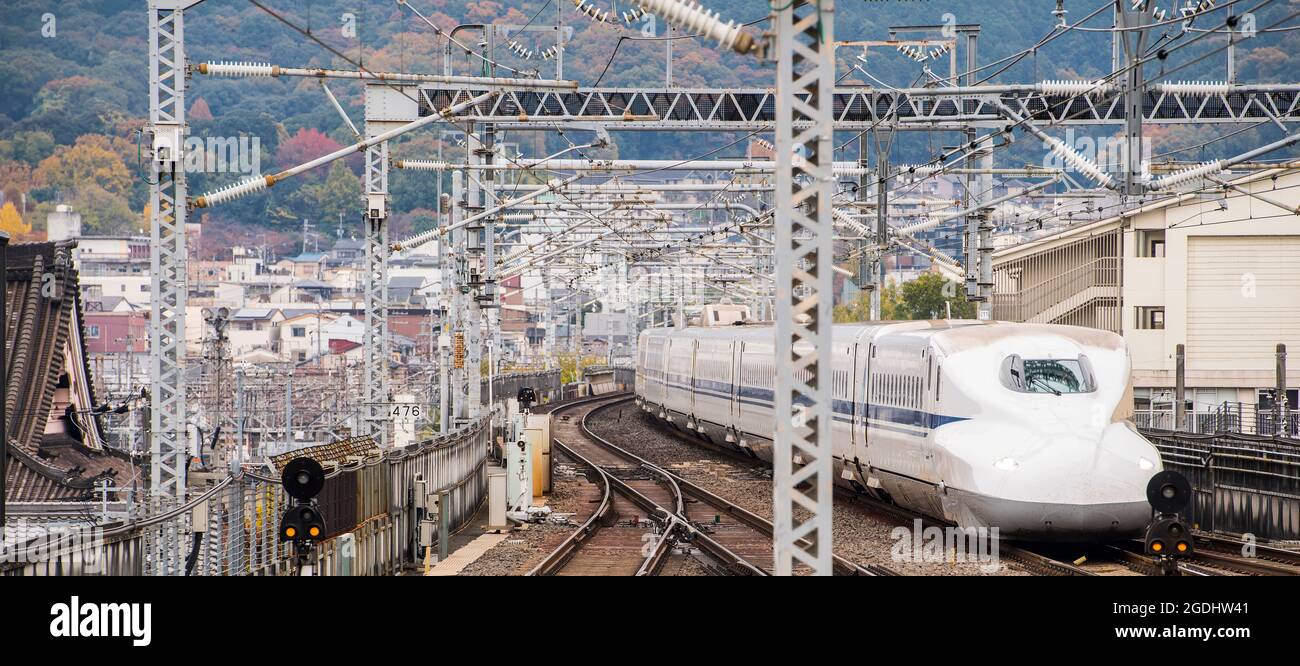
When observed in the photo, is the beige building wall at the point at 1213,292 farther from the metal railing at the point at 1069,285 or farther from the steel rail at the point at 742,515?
the steel rail at the point at 742,515

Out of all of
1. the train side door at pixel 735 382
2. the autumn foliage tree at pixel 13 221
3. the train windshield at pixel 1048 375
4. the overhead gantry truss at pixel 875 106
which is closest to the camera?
the train windshield at pixel 1048 375

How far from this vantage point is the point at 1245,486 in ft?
69.6

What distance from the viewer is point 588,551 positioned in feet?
68.2

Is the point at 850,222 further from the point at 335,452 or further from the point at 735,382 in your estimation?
the point at 335,452

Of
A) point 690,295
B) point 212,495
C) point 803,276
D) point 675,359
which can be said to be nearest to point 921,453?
point 212,495

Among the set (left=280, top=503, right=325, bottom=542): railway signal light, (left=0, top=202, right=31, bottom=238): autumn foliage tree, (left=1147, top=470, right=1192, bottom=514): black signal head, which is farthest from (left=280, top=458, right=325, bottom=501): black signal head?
(left=0, top=202, right=31, bottom=238): autumn foliage tree

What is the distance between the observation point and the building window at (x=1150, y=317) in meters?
48.0

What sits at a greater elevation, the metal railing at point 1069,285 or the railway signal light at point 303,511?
the metal railing at point 1069,285

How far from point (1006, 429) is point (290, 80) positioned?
425ft

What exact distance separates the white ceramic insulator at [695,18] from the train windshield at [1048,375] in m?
10.8

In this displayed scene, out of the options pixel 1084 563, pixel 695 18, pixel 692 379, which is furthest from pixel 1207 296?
pixel 695 18

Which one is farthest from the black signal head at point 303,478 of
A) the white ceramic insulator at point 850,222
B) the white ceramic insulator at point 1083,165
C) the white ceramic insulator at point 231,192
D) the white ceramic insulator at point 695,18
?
the white ceramic insulator at point 850,222

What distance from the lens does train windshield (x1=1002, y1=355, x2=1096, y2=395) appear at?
18.6 m
